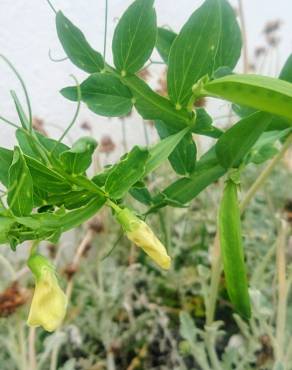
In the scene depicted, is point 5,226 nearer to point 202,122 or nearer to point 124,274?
point 202,122

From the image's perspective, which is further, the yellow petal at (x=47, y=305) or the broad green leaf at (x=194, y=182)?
the broad green leaf at (x=194, y=182)

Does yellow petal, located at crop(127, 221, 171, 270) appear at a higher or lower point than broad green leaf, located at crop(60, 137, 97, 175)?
lower

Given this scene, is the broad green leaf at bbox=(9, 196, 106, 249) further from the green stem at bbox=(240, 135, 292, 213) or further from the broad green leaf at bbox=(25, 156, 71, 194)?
the green stem at bbox=(240, 135, 292, 213)

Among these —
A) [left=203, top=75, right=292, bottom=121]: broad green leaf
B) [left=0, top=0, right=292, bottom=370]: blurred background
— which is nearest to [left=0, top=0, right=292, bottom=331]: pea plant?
[left=203, top=75, right=292, bottom=121]: broad green leaf

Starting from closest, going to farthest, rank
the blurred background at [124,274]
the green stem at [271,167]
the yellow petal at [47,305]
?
the yellow petal at [47,305]
the green stem at [271,167]
the blurred background at [124,274]

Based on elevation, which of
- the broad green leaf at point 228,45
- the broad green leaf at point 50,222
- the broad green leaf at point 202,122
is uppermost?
the broad green leaf at point 228,45

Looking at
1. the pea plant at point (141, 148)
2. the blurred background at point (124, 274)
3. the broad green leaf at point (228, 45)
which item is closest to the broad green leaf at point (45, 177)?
the pea plant at point (141, 148)

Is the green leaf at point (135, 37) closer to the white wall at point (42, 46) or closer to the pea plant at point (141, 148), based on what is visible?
the pea plant at point (141, 148)
